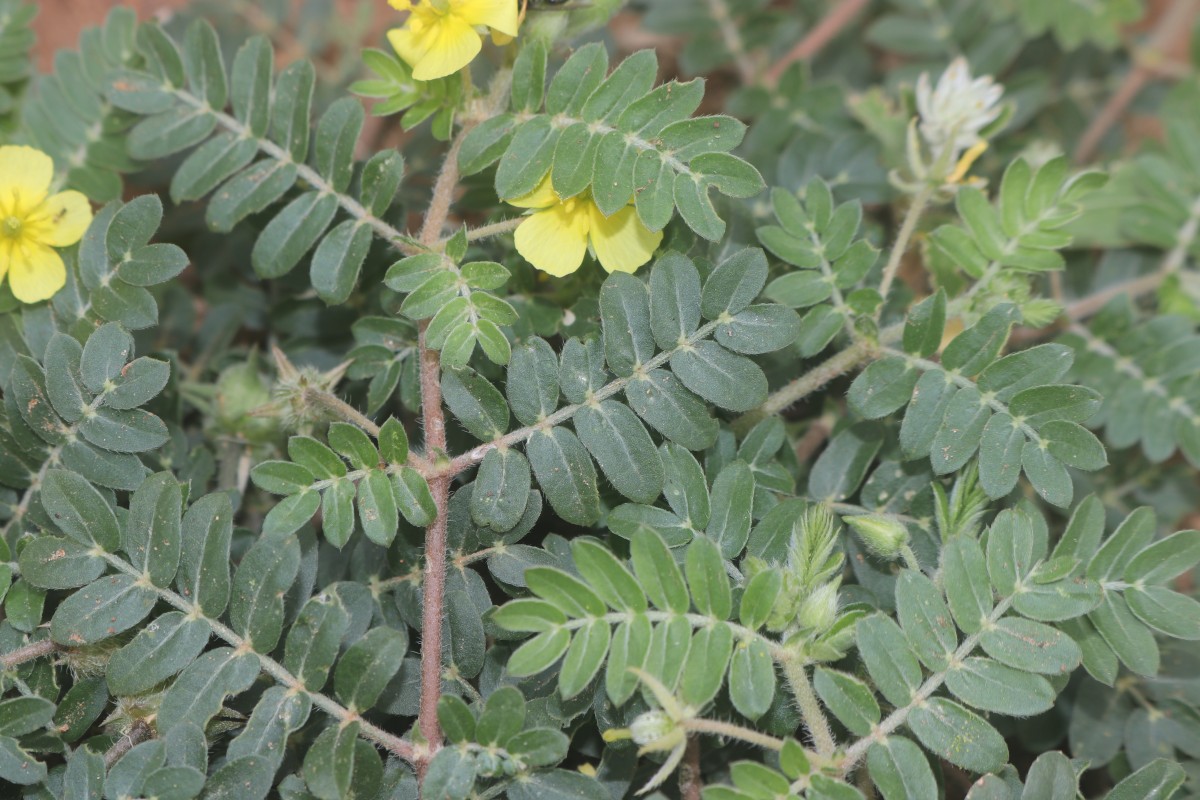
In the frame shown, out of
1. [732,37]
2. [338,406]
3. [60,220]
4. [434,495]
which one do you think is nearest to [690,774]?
[434,495]

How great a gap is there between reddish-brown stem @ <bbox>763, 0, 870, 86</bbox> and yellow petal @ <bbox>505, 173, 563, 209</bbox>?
4.09 ft

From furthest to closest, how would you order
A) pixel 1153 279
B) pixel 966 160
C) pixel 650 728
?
pixel 1153 279 → pixel 966 160 → pixel 650 728

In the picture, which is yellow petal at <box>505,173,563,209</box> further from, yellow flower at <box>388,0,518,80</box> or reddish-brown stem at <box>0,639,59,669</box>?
reddish-brown stem at <box>0,639,59,669</box>

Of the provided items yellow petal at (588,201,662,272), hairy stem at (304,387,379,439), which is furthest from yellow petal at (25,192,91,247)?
yellow petal at (588,201,662,272)

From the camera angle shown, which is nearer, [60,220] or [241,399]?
[60,220]

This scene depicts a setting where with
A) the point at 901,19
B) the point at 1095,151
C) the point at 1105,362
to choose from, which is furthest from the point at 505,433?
the point at 1095,151

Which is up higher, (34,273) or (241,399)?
(34,273)

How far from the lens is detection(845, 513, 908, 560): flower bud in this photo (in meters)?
1.76

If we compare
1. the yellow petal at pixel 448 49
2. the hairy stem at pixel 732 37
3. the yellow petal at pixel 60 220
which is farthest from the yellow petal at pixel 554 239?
the hairy stem at pixel 732 37

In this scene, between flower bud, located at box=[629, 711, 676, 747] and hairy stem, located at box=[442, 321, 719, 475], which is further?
hairy stem, located at box=[442, 321, 719, 475]

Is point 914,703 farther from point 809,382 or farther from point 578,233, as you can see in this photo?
point 578,233

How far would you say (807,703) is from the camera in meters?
1.65

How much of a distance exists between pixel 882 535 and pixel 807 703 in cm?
31

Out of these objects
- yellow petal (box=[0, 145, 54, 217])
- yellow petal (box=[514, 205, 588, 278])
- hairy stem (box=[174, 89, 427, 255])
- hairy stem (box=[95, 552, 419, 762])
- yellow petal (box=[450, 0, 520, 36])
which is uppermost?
yellow petal (box=[450, 0, 520, 36])
